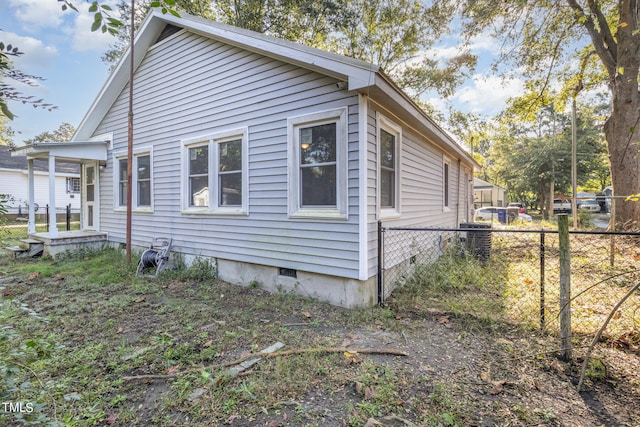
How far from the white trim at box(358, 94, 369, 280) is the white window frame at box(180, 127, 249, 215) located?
2179 mm

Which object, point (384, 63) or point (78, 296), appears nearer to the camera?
point (78, 296)

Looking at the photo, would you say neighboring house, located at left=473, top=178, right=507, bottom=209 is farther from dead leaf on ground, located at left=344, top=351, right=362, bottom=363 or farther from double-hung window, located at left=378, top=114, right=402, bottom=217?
dead leaf on ground, located at left=344, top=351, right=362, bottom=363

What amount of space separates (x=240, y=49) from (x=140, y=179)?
4.15 meters

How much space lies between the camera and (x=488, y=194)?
35250 mm

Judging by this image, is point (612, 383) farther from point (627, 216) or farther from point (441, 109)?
point (441, 109)

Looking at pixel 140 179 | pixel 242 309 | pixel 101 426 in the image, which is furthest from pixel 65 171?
pixel 101 426

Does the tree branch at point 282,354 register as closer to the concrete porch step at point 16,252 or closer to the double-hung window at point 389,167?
the double-hung window at point 389,167

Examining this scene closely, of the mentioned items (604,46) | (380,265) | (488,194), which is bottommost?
(380,265)

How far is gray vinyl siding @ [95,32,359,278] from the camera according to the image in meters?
4.45

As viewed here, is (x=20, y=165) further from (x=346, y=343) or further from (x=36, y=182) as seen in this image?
(x=346, y=343)

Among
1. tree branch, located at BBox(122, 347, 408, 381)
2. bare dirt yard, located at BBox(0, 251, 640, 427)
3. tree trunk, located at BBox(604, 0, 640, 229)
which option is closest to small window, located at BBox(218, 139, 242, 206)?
bare dirt yard, located at BBox(0, 251, 640, 427)

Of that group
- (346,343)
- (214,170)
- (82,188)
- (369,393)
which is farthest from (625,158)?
(82,188)

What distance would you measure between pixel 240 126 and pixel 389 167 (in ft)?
8.89

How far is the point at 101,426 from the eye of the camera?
83.4 inches
